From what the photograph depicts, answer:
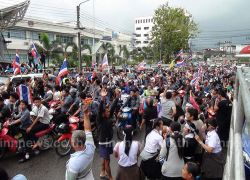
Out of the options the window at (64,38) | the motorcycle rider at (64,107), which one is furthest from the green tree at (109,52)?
the motorcycle rider at (64,107)

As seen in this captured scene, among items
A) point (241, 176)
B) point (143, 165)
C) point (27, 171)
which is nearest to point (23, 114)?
point (27, 171)

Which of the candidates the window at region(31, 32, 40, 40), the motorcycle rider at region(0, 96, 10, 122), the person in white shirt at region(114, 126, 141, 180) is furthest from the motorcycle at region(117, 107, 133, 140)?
the window at region(31, 32, 40, 40)

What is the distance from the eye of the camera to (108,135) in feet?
18.1

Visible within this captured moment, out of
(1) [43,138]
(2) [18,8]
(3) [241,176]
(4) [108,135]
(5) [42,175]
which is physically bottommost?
(5) [42,175]

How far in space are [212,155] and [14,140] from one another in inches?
179

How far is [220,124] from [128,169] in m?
2.62

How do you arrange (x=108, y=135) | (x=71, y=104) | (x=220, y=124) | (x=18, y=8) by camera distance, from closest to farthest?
(x=108, y=135)
(x=220, y=124)
(x=71, y=104)
(x=18, y=8)

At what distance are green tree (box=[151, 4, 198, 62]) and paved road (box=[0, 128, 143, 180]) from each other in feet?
138

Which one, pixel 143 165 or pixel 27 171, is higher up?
pixel 143 165

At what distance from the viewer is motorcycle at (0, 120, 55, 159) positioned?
6.63m

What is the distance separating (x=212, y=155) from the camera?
4.91 meters

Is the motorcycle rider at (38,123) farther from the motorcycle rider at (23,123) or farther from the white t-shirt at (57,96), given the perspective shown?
the white t-shirt at (57,96)

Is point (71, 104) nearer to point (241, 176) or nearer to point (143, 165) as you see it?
point (143, 165)

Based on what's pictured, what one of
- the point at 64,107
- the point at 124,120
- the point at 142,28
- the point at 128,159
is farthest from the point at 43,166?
the point at 142,28
